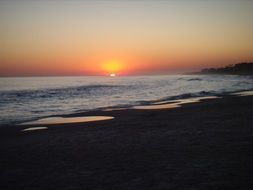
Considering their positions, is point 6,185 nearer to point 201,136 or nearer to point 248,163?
point 248,163

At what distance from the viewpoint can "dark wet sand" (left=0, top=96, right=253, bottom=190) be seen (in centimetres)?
532

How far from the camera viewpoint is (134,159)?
6.84 meters

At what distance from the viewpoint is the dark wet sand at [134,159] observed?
209 inches

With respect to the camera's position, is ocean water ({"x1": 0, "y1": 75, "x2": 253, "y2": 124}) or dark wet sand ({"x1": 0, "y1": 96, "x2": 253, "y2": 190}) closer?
dark wet sand ({"x1": 0, "y1": 96, "x2": 253, "y2": 190})

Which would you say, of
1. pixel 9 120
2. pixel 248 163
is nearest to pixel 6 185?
pixel 248 163

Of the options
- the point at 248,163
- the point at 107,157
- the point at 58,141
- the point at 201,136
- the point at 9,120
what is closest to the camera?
the point at 248,163

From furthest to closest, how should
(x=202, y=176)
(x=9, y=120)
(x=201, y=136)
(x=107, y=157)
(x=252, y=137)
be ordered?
(x=9, y=120) → (x=201, y=136) → (x=252, y=137) → (x=107, y=157) → (x=202, y=176)

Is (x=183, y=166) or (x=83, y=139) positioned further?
(x=83, y=139)

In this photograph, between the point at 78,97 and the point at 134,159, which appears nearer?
the point at 134,159

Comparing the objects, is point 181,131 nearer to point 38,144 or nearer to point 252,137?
point 252,137

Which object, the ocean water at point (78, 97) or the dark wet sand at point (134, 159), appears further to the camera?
the ocean water at point (78, 97)

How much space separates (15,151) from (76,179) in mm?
3837

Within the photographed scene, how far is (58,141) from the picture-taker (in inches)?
380

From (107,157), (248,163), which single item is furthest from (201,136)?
(107,157)
